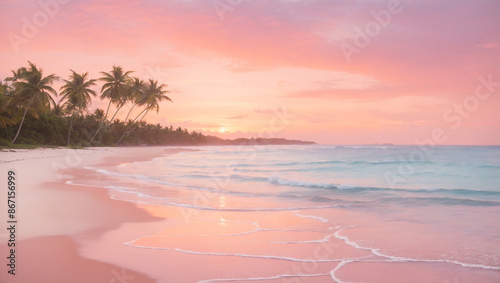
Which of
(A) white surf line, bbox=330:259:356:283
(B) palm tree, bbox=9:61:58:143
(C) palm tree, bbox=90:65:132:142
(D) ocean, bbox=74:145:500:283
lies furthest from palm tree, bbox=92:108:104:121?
(A) white surf line, bbox=330:259:356:283

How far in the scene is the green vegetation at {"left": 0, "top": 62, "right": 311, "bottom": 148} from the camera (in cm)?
3600

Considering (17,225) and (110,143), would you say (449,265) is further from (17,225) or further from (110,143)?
(110,143)

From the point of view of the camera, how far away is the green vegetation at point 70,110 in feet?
118

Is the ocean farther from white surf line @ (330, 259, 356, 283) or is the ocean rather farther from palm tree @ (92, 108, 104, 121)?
palm tree @ (92, 108, 104, 121)

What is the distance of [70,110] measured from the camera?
187 feet

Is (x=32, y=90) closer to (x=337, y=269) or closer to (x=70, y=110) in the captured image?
(x=70, y=110)

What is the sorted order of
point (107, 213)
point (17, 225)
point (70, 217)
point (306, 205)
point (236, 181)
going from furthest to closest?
point (236, 181)
point (306, 205)
point (107, 213)
point (70, 217)
point (17, 225)

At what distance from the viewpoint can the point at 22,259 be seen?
4895 mm

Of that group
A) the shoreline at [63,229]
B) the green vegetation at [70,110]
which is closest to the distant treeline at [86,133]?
the green vegetation at [70,110]

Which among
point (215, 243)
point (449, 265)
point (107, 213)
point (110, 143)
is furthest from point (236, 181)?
point (110, 143)

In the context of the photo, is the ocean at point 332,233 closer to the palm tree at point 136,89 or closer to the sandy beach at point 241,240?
the sandy beach at point 241,240

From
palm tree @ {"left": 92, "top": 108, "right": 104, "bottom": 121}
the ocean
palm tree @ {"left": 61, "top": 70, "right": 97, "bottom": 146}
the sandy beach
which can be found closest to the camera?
the sandy beach

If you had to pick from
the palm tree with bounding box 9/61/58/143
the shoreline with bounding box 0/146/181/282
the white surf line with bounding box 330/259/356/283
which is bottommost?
the shoreline with bounding box 0/146/181/282

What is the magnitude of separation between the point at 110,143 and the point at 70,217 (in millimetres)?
62378
